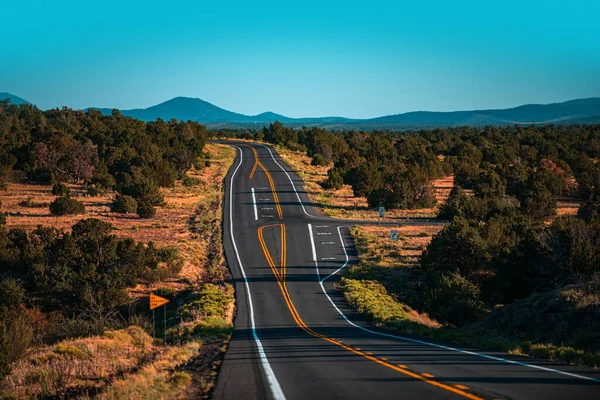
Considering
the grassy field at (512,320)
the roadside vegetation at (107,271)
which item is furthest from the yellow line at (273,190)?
the grassy field at (512,320)

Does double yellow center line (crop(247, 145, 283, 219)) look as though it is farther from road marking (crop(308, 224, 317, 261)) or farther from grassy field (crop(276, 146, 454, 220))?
road marking (crop(308, 224, 317, 261))

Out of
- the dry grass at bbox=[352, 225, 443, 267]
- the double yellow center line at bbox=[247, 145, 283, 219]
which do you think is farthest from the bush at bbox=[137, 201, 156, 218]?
the dry grass at bbox=[352, 225, 443, 267]

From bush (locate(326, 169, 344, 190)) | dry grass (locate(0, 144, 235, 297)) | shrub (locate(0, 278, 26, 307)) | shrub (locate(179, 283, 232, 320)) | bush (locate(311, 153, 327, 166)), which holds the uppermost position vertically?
bush (locate(311, 153, 327, 166))

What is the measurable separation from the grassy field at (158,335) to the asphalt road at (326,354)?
0.93 metres

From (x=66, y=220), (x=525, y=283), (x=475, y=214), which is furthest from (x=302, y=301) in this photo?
(x=66, y=220)

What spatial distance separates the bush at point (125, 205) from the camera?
170ft

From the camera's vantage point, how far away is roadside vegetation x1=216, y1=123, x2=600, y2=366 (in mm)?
16719

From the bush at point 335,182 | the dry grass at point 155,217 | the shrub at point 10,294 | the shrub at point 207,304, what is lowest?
the shrub at point 207,304

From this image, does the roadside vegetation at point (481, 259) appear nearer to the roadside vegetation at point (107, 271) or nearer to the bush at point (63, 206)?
the roadside vegetation at point (107, 271)

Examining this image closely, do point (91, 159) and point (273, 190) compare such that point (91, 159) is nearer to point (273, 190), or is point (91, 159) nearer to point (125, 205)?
point (125, 205)

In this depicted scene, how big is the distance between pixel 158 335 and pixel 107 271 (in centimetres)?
1075

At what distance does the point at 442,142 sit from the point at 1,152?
92944 millimetres

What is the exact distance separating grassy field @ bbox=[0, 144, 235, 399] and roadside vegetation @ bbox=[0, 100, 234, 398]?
6cm

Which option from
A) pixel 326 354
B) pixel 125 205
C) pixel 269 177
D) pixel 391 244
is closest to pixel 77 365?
pixel 326 354
